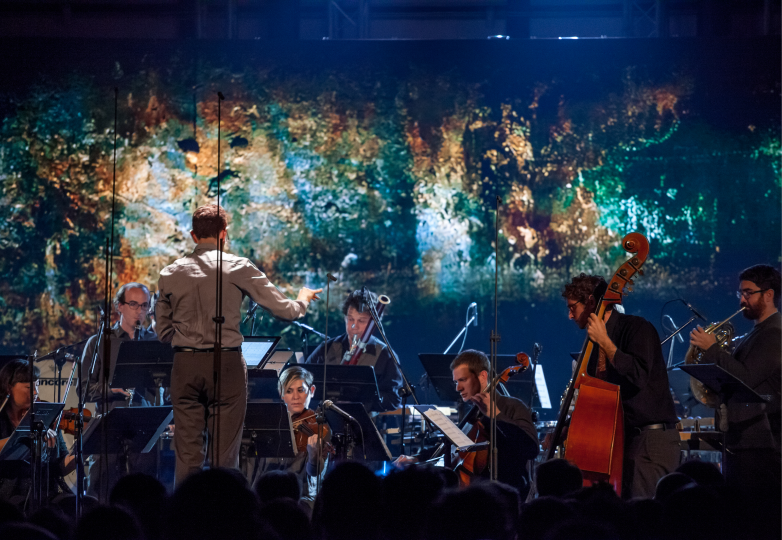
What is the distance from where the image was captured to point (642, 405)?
4.15 metres

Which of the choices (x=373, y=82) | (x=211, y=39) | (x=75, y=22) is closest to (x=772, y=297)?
(x=373, y=82)

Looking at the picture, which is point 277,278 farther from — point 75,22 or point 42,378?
point 75,22

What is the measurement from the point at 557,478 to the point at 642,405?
78 cm

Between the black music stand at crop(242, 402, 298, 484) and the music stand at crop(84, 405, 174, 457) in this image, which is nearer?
the music stand at crop(84, 405, 174, 457)

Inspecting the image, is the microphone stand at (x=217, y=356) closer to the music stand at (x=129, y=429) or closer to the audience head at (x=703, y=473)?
the music stand at (x=129, y=429)

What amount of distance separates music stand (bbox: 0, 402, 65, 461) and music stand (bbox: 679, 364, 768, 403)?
3718 millimetres

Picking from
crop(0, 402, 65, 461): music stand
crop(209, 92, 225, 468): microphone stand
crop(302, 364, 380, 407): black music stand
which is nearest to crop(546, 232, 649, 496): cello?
crop(209, 92, 225, 468): microphone stand

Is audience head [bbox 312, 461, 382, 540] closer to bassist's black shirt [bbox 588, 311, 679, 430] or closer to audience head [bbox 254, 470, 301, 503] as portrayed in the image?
audience head [bbox 254, 470, 301, 503]

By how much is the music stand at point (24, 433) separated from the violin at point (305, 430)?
1.62 metres

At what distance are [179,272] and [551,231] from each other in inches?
228

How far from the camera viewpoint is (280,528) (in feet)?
9.77

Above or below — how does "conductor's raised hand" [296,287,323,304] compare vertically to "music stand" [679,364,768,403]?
above

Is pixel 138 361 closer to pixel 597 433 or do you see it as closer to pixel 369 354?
pixel 369 354

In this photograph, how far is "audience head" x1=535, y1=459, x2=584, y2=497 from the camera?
3.60 metres
